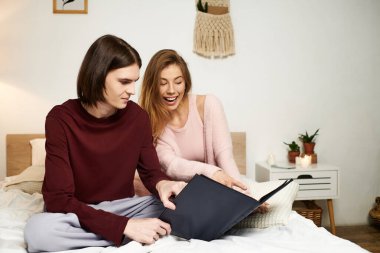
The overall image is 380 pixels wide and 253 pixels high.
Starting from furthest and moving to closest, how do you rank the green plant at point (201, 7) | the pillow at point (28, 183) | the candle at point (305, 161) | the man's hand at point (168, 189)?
the green plant at point (201, 7), the candle at point (305, 161), the pillow at point (28, 183), the man's hand at point (168, 189)

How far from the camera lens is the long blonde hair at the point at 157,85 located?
5.93 feet

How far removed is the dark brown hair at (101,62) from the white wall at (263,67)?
1694 mm

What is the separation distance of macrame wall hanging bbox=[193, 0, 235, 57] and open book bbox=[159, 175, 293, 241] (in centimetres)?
203

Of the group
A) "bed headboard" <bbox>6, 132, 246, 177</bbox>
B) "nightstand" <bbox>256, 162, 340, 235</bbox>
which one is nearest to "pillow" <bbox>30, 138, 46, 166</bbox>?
"bed headboard" <bbox>6, 132, 246, 177</bbox>

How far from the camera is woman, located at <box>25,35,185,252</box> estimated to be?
1.18 meters

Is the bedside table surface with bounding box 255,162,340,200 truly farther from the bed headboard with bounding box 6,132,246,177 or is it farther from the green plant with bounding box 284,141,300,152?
the bed headboard with bounding box 6,132,246,177

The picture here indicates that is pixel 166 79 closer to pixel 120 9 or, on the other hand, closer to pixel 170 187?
pixel 170 187

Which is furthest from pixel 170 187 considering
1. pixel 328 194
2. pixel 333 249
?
pixel 328 194

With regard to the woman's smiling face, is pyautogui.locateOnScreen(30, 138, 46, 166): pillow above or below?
below

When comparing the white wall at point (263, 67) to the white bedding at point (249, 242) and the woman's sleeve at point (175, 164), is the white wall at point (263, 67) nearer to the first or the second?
the woman's sleeve at point (175, 164)

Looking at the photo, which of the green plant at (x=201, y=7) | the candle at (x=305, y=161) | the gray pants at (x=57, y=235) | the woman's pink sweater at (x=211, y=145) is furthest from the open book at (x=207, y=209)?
the green plant at (x=201, y=7)

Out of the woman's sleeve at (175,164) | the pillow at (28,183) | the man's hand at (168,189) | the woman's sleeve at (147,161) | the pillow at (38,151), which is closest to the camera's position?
the man's hand at (168,189)

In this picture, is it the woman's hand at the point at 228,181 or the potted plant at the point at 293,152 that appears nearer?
the woman's hand at the point at 228,181

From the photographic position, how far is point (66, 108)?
1396mm
